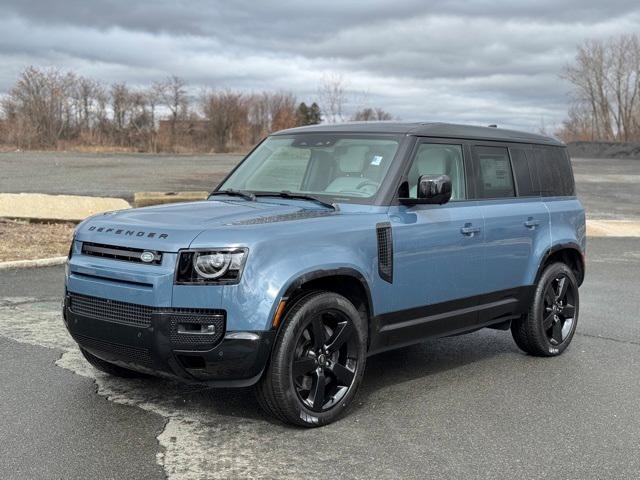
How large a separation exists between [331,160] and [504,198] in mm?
1533

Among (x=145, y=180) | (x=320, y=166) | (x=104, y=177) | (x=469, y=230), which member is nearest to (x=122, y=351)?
(x=320, y=166)

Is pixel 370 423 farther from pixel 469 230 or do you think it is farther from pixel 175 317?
pixel 469 230

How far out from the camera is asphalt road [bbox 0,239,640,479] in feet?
13.4

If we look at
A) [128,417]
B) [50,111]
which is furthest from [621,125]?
[128,417]

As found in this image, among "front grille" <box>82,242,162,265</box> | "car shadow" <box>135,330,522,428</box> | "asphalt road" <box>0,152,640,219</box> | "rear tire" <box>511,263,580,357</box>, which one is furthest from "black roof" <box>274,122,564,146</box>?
"asphalt road" <box>0,152,640,219</box>

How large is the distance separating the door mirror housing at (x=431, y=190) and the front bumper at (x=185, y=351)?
1.50 metres

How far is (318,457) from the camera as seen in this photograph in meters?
4.20

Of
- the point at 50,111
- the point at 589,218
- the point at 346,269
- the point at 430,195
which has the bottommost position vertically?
the point at 589,218

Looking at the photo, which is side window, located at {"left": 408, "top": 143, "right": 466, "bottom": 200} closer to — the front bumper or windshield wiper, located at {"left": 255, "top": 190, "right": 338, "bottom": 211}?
windshield wiper, located at {"left": 255, "top": 190, "right": 338, "bottom": 211}

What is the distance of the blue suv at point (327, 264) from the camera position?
424cm

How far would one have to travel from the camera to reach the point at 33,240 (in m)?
12.3

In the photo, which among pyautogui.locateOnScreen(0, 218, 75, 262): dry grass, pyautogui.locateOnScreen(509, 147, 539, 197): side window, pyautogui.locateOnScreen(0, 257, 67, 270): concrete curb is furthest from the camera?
pyautogui.locateOnScreen(0, 218, 75, 262): dry grass

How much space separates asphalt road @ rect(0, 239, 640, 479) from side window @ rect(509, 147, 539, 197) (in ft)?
4.79

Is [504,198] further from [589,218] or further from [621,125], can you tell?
[621,125]
